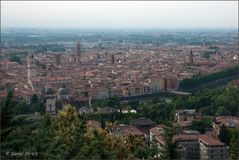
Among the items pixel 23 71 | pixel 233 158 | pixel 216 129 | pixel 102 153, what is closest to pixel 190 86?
pixel 23 71

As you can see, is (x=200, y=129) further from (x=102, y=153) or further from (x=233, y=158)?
(x=102, y=153)

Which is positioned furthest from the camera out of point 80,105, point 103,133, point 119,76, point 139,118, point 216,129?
point 119,76

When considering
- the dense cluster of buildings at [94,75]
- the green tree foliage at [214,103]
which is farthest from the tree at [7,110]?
the green tree foliage at [214,103]

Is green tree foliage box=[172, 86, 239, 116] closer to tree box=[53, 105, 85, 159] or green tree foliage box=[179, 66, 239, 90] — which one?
green tree foliage box=[179, 66, 239, 90]

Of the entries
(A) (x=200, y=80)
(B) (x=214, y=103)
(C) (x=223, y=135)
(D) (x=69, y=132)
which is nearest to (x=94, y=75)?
(A) (x=200, y=80)

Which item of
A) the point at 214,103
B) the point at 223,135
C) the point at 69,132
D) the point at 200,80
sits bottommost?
the point at 200,80

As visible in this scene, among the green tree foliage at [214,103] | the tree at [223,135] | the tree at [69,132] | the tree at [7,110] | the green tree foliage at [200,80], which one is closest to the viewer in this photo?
the tree at [7,110]

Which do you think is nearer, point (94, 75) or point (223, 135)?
point (223, 135)

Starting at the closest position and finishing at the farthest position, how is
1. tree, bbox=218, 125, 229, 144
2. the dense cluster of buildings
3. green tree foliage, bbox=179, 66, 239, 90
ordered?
tree, bbox=218, 125, 229, 144 < the dense cluster of buildings < green tree foliage, bbox=179, 66, 239, 90

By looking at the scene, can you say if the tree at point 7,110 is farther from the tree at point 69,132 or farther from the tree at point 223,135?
the tree at point 223,135

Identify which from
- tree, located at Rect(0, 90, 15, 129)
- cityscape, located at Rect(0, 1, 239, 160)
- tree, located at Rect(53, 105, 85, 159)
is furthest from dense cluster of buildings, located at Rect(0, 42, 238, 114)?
tree, located at Rect(0, 90, 15, 129)

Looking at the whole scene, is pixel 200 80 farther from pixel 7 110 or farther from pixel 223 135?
pixel 7 110
